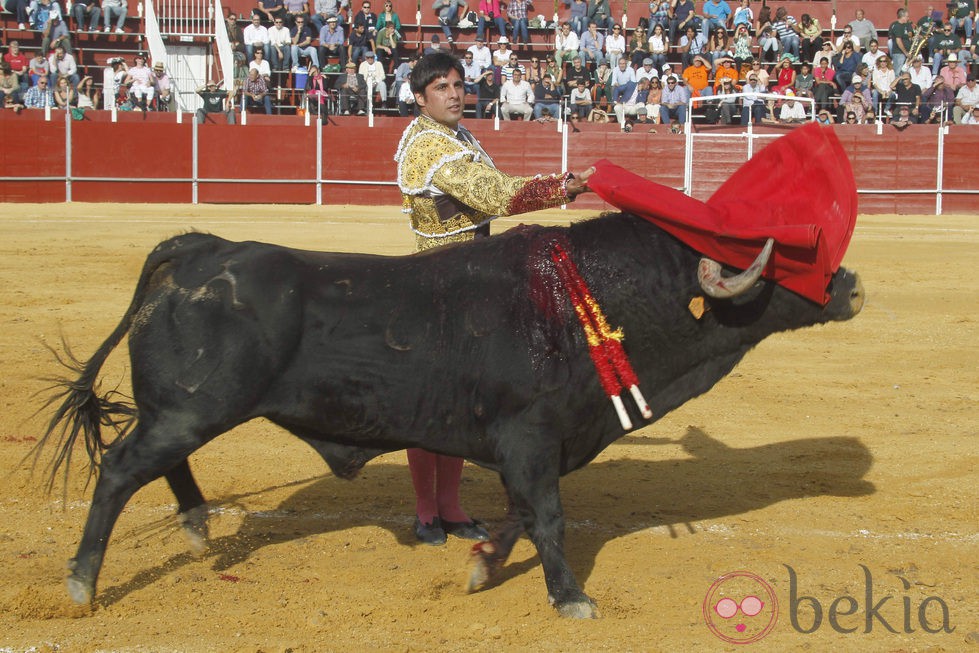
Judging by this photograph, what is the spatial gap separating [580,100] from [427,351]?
14667 millimetres

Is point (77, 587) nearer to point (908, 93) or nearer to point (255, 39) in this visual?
point (255, 39)

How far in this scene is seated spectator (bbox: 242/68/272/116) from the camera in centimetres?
1727

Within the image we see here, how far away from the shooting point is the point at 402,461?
4.57m

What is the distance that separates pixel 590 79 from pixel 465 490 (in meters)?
14.4

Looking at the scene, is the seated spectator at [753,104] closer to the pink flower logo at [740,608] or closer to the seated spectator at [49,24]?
the seated spectator at [49,24]

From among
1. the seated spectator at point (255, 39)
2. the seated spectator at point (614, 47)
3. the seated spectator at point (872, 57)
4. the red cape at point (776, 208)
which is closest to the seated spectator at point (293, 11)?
the seated spectator at point (255, 39)

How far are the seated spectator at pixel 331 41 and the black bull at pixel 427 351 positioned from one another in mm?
15411

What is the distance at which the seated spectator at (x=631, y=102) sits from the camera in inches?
671

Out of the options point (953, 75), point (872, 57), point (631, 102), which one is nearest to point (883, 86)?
point (872, 57)

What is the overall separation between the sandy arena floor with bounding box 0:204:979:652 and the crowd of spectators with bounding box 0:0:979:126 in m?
11.5

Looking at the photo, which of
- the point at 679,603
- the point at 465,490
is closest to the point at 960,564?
the point at 679,603

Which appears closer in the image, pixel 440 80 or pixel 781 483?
pixel 440 80

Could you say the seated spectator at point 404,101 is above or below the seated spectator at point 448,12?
below

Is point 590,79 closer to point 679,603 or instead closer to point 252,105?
point 252,105
